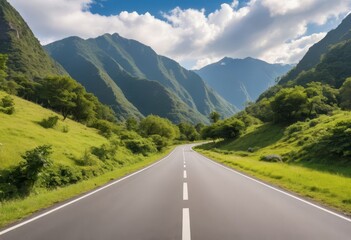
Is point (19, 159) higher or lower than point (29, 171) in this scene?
higher

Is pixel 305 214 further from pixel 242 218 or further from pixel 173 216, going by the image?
pixel 173 216

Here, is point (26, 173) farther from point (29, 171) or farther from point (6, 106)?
point (6, 106)

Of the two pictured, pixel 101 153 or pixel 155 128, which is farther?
pixel 155 128

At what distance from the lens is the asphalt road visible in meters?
6.72

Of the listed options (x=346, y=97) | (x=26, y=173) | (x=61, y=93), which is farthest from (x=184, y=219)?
(x=346, y=97)

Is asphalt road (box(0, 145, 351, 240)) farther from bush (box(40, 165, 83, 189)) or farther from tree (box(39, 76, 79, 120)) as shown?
tree (box(39, 76, 79, 120))

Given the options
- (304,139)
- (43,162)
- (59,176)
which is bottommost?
(59,176)

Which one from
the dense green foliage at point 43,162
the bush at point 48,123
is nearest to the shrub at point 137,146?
the dense green foliage at point 43,162

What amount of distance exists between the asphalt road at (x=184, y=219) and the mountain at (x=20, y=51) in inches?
5814

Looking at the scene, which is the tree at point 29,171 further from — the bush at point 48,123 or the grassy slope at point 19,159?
the bush at point 48,123

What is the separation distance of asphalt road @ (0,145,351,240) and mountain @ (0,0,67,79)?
485ft

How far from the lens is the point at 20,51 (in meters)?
169

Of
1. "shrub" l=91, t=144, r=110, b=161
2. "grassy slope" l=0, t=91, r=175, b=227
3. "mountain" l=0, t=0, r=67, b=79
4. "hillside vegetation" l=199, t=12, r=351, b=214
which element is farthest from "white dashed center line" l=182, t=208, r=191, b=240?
"mountain" l=0, t=0, r=67, b=79

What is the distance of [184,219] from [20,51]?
18665 cm
